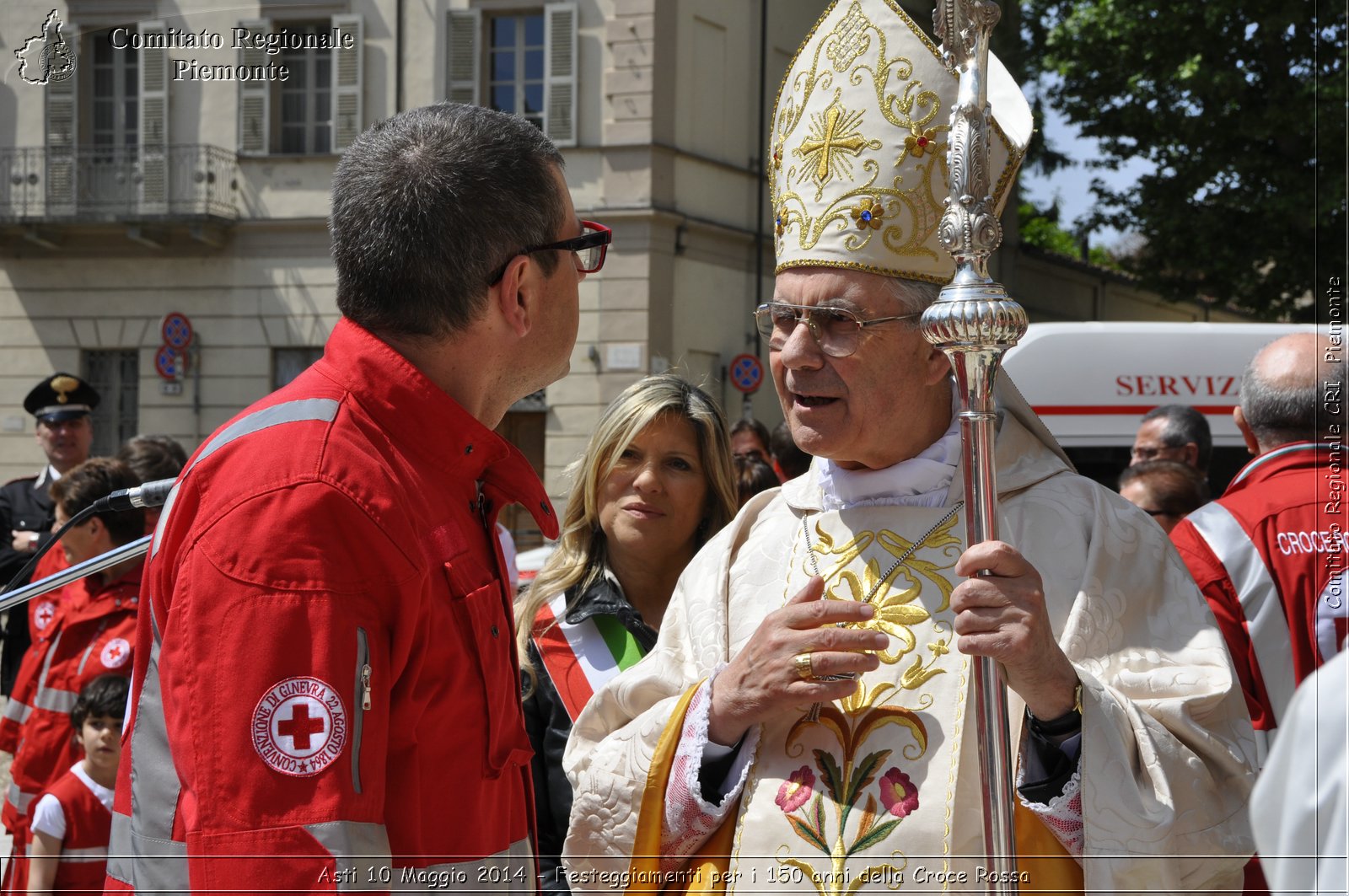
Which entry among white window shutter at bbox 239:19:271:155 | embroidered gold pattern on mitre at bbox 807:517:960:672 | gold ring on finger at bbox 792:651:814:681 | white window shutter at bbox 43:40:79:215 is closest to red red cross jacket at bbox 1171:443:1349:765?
embroidered gold pattern on mitre at bbox 807:517:960:672

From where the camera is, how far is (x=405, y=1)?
1379 centimetres

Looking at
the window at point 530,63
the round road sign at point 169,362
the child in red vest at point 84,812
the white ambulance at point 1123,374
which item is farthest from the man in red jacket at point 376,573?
the window at point 530,63

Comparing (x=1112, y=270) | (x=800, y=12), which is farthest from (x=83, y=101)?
(x=1112, y=270)

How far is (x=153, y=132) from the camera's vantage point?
45.5 ft

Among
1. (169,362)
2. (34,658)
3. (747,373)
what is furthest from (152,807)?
(169,362)

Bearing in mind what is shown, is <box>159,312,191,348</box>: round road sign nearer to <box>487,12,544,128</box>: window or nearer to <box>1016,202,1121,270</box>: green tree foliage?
<box>487,12,544,128</box>: window

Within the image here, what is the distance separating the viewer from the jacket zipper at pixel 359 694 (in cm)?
163

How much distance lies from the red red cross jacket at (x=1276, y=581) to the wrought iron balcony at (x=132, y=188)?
10.7 m

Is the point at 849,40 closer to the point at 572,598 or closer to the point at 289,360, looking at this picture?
the point at 572,598

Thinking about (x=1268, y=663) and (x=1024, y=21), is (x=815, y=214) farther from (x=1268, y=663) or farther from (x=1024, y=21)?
(x=1024, y=21)

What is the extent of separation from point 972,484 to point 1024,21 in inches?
613

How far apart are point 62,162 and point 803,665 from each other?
1179cm

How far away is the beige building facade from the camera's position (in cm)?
1264

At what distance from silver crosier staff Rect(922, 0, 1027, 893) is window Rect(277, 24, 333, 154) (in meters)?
12.1
